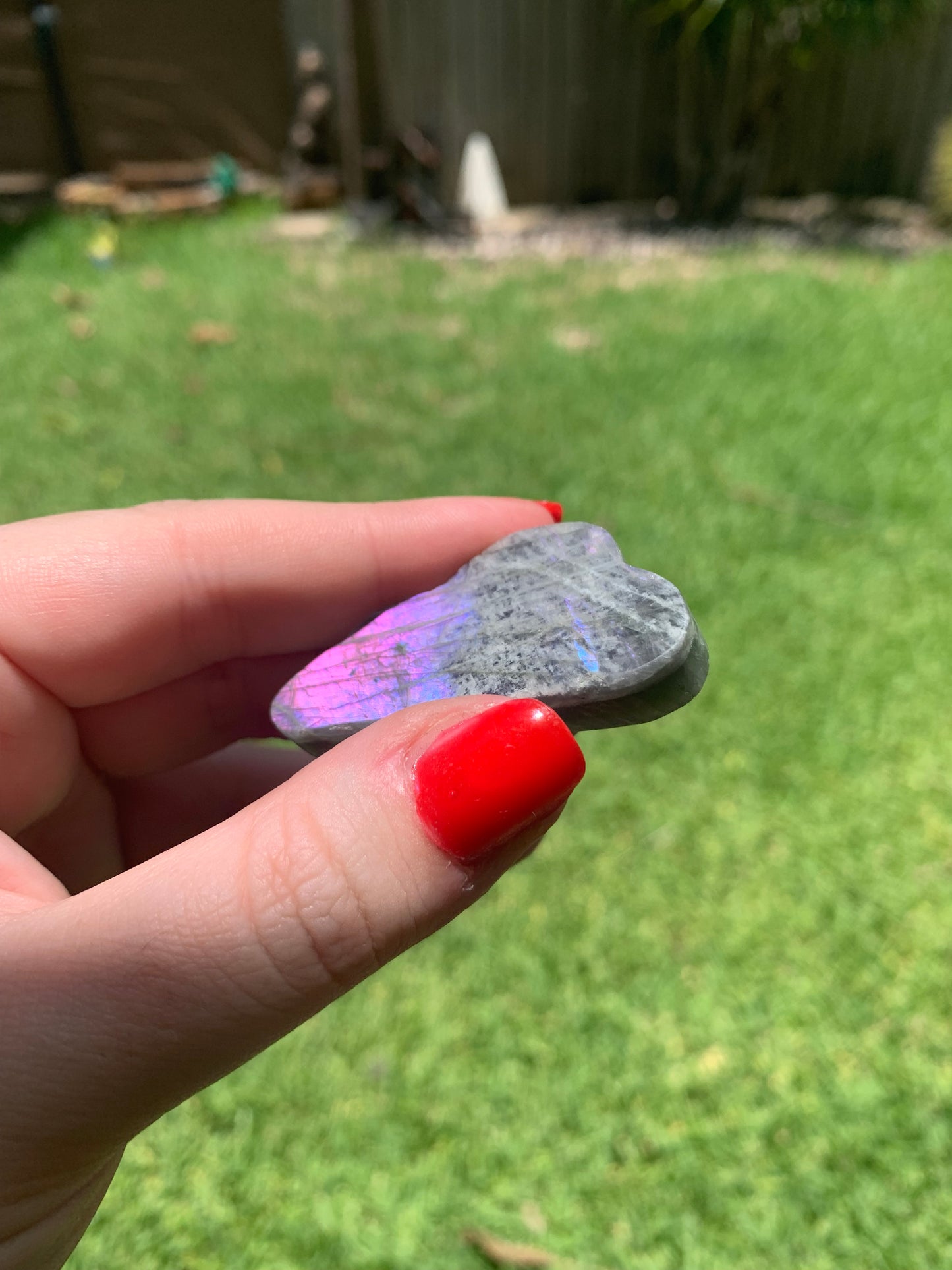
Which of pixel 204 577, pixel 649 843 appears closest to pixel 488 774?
pixel 204 577

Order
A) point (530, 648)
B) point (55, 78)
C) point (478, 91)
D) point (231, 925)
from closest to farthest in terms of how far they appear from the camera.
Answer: point (231, 925) → point (530, 648) → point (478, 91) → point (55, 78)

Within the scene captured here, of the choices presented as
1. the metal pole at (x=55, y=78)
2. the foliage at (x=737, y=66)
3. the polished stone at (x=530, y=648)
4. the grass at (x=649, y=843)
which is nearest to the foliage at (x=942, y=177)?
the foliage at (x=737, y=66)

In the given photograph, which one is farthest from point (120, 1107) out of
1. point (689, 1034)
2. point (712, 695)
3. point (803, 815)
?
point (712, 695)

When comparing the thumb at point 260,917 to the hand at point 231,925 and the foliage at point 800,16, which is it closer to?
the hand at point 231,925

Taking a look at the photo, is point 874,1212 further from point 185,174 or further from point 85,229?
point 185,174

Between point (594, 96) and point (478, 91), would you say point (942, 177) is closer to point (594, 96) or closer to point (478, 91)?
point (594, 96)

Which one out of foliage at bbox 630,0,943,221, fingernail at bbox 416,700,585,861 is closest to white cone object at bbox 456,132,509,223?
foliage at bbox 630,0,943,221
